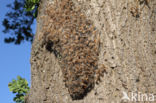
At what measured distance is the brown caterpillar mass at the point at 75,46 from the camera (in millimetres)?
2266

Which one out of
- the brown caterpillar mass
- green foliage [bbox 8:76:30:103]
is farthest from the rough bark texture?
green foliage [bbox 8:76:30:103]

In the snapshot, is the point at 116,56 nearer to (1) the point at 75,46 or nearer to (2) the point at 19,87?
(1) the point at 75,46

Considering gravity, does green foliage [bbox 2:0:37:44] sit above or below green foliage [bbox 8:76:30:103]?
above

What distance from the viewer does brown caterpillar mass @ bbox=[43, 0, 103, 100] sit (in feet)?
7.43

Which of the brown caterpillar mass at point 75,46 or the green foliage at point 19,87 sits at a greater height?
the brown caterpillar mass at point 75,46

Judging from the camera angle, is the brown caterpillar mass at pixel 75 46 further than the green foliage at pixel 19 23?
No

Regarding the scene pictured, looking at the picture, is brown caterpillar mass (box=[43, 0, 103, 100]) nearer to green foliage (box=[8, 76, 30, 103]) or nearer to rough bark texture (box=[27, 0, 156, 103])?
rough bark texture (box=[27, 0, 156, 103])

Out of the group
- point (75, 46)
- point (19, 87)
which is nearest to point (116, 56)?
point (75, 46)

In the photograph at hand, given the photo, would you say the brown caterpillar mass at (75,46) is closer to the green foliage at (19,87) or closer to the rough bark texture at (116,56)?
the rough bark texture at (116,56)

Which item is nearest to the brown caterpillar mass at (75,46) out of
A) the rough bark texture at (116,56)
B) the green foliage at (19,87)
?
the rough bark texture at (116,56)

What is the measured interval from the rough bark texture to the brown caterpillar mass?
0.23 ft

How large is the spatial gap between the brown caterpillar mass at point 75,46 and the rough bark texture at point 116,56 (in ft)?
0.23

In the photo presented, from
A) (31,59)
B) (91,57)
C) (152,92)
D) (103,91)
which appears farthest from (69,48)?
(152,92)

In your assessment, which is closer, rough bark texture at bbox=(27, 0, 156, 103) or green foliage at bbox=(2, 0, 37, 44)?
rough bark texture at bbox=(27, 0, 156, 103)
